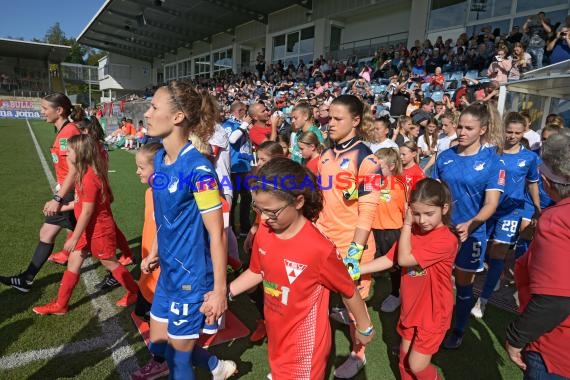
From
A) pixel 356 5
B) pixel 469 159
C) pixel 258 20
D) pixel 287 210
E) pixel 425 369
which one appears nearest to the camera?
pixel 287 210

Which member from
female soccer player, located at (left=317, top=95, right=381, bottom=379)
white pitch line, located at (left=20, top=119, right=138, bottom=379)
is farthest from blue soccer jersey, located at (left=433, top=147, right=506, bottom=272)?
white pitch line, located at (left=20, top=119, right=138, bottom=379)

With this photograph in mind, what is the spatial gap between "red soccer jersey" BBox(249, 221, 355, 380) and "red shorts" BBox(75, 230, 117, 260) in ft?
7.61

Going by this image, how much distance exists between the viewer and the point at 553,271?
4.77 ft

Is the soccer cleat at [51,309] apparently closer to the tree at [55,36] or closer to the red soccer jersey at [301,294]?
the red soccer jersey at [301,294]

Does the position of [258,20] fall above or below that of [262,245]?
above

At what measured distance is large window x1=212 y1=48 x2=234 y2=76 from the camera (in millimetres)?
32312

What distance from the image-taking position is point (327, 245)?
180 centimetres

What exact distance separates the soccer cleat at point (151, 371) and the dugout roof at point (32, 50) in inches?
2220

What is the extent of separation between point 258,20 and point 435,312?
2748cm

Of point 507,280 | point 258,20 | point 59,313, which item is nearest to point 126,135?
point 258,20

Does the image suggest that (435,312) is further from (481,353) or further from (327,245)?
(481,353)

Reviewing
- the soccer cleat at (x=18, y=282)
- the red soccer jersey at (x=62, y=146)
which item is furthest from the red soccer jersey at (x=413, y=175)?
the soccer cleat at (x=18, y=282)

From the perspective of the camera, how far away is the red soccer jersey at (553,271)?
4.73ft

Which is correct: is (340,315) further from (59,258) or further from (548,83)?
(548,83)
